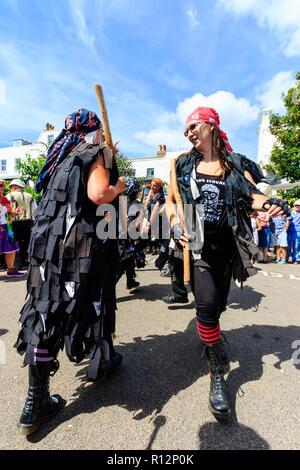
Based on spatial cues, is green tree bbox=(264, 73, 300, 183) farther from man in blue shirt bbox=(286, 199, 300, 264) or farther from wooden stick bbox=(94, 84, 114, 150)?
wooden stick bbox=(94, 84, 114, 150)

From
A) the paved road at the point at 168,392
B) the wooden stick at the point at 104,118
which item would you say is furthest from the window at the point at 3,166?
the wooden stick at the point at 104,118

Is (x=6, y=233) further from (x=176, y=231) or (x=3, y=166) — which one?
(x=3, y=166)

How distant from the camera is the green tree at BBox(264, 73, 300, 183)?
12.6 metres

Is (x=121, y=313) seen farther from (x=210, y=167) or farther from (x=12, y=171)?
(x=12, y=171)

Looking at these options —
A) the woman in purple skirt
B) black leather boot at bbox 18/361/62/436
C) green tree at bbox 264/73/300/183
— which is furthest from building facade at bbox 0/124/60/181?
black leather boot at bbox 18/361/62/436

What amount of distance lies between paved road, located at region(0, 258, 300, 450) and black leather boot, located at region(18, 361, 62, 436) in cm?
6

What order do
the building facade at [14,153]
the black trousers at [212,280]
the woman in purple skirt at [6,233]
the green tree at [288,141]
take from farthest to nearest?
the building facade at [14,153]
the green tree at [288,141]
the woman in purple skirt at [6,233]
the black trousers at [212,280]

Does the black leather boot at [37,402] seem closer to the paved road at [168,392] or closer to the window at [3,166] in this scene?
the paved road at [168,392]

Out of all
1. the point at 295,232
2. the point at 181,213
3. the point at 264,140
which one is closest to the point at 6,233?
the point at 181,213

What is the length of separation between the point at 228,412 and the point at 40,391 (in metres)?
1.18

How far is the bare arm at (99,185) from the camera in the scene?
1572mm

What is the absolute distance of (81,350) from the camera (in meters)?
1.78

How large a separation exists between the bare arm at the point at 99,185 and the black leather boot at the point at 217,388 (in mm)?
1285

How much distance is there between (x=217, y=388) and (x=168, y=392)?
0.37 m
